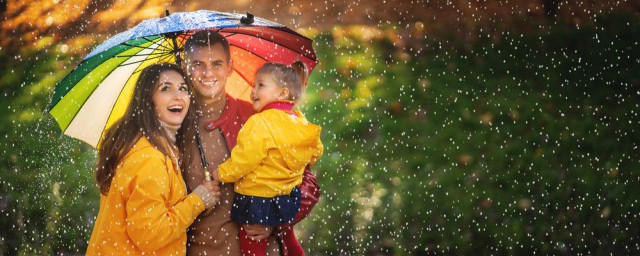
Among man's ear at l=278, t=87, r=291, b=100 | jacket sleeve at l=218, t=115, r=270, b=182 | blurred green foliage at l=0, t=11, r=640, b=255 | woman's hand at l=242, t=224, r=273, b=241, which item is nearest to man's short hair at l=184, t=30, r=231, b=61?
man's ear at l=278, t=87, r=291, b=100

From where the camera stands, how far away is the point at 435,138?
781cm

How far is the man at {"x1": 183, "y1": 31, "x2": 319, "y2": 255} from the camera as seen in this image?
4.16 m

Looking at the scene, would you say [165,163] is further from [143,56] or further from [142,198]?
[143,56]

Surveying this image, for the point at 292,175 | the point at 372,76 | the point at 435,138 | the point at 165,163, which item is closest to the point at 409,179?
the point at 435,138

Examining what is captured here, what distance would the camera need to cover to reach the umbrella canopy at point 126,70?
175 inches

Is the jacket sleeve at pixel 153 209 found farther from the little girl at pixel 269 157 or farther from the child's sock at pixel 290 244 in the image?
the child's sock at pixel 290 244

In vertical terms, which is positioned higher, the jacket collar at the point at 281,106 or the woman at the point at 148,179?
the jacket collar at the point at 281,106

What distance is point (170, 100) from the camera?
13.3 feet

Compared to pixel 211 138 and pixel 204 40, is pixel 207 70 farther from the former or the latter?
pixel 211 138

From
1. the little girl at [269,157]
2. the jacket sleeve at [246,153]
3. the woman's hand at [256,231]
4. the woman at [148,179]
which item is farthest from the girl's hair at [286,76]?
the woman's hand at [256,231]

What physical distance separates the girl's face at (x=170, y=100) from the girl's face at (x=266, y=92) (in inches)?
14.0

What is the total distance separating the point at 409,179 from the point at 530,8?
2688mm

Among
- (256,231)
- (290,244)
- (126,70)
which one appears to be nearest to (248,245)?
(256,231)

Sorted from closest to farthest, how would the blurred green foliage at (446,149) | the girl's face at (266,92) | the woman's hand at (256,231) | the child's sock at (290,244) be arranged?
Answer: the woman's hand at (256,231)
the girl's face at (266,92)
the child's sock at (290,244)
the blurred green foliage at (446,149)
